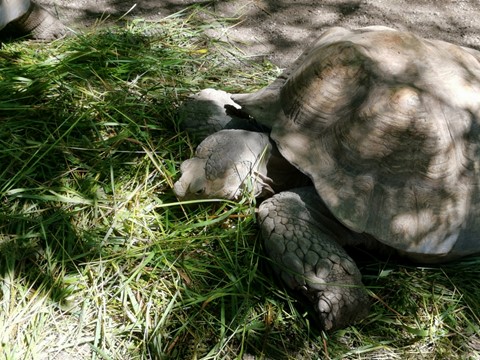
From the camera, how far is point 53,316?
234 centimetres

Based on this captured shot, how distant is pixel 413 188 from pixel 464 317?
56 centimetres

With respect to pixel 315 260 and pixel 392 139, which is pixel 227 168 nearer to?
pixel 315 260

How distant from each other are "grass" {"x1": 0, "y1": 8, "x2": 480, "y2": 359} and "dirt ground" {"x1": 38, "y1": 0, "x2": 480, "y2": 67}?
0.89m

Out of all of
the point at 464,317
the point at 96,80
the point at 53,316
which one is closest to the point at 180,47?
the point at 96,80

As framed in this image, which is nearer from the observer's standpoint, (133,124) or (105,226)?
(105,226)

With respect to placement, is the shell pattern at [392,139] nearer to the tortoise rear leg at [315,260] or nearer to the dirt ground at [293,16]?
the tortoise rear leg at [315,260]

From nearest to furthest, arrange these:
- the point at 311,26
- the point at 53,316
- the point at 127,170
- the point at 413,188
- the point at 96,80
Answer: the point at 53,316 → the point at 413,188 → the point at 127,170 → the point at 96,80 → the point at 311,26

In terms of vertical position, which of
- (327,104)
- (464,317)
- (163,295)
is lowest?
(464,317)

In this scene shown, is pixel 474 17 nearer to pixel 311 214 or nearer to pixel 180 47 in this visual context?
pixel 180 47

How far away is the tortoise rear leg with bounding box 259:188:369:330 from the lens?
236 cm

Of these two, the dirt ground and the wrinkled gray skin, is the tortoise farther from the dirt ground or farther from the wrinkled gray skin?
the wrinkled gray skin

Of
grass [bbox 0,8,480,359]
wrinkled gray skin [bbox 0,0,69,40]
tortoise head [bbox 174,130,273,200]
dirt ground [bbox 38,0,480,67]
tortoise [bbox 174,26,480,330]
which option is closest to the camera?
grass [bbox 0,8,480,359]

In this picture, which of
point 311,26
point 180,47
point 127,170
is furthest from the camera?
point 311,26

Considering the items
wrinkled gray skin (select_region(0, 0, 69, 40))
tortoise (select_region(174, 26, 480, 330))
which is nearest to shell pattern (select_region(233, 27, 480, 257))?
tortoise (select_region(174, 26, 480, 330))
